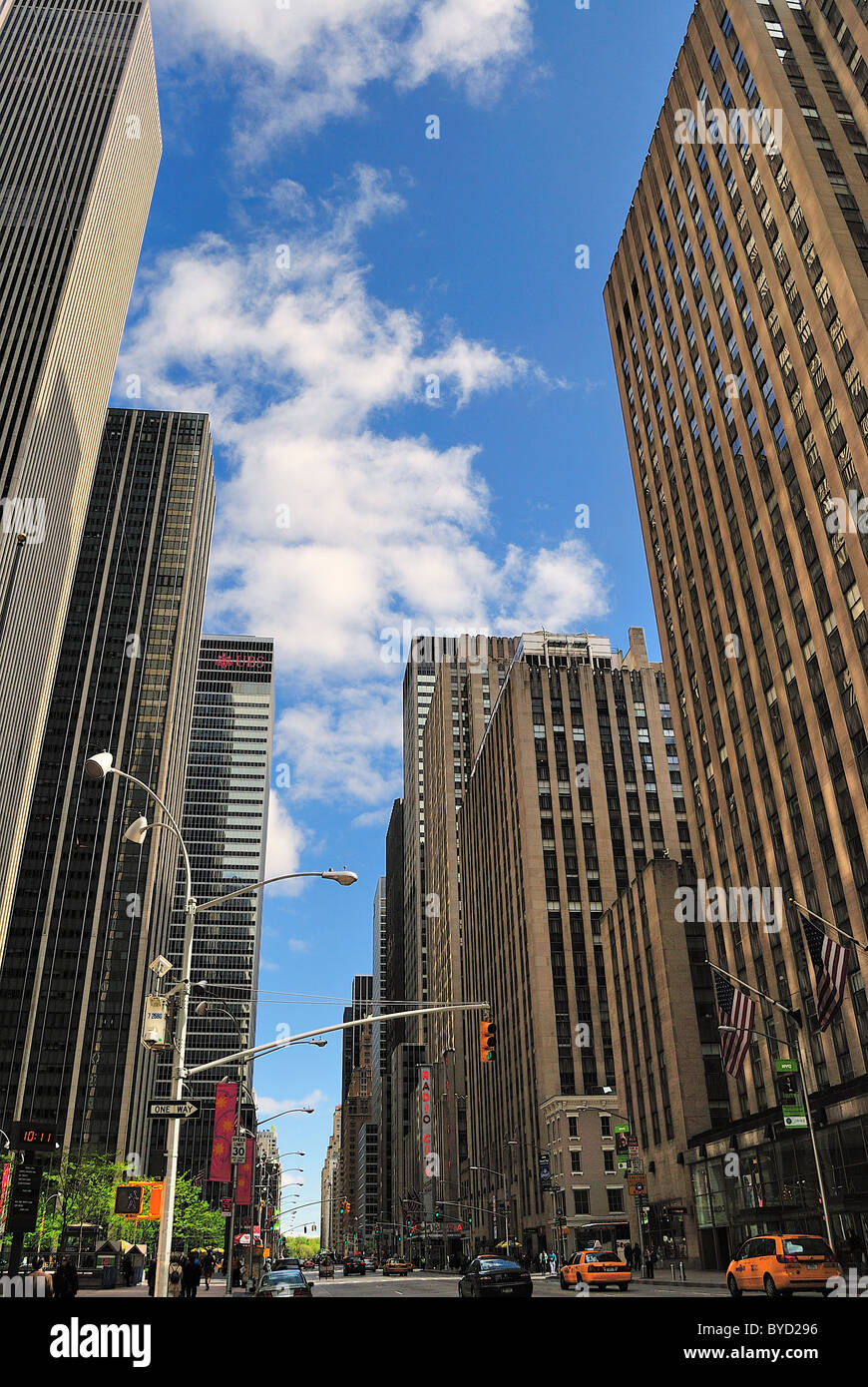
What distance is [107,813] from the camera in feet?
488

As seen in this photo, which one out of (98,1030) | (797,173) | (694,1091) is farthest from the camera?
(98,1030)

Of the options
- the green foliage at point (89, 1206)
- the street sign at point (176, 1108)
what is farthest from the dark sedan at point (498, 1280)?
the green foliage at point (89, 1206)

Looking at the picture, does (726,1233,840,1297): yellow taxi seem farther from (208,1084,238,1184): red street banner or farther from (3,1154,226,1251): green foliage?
(3,1154,226,1251): green foliage

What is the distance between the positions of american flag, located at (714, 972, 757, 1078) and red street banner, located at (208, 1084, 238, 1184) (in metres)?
25.7

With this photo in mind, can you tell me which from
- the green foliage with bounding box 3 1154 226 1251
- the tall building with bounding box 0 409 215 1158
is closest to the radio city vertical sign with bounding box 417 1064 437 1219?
the tall building with bounding box 0 409 215 1158

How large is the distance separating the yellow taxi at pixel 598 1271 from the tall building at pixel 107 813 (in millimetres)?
95292

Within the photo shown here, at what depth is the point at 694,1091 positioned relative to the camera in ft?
220

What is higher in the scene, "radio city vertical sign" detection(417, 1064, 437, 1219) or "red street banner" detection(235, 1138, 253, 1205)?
"radio city vertical sign" detection(417, 1064, 437, 1219)

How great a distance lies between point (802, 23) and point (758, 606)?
127 ft

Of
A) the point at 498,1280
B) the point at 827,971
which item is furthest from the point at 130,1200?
the point at 827,971

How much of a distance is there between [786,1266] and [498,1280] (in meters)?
9.55

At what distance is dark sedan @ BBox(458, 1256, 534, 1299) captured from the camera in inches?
1164

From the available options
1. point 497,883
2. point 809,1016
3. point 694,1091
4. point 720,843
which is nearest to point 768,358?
point 720,843
